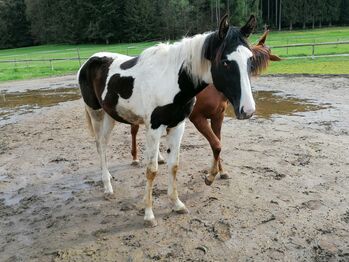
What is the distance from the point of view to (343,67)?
16.0 meters

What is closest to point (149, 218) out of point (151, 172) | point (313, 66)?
point (151, 172)

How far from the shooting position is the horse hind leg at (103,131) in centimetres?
493

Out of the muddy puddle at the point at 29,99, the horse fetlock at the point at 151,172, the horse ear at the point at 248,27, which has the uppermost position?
the horse ear at the point at 248,27

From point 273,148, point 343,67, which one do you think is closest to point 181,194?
point 273,148

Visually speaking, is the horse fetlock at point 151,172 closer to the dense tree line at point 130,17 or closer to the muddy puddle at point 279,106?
the muddy puddle at point 279,106

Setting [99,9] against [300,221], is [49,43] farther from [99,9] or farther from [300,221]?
[300,221]

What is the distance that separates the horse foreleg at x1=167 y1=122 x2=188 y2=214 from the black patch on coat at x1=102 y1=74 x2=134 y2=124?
0.65m

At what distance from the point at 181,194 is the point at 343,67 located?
13.9 m

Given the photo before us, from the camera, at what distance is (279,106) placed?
32.1 feet

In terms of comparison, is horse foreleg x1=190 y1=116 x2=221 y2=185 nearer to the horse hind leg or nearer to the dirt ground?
the dirt ground

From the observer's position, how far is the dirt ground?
140 inches

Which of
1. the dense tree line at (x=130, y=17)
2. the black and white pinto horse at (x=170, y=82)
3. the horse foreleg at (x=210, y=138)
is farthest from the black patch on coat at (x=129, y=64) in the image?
the dense tree line at (x=130, y=17)

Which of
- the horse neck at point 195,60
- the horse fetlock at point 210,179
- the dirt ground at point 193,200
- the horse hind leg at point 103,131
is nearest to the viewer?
the horse neck at point 195,60

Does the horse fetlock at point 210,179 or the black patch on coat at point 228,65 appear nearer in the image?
the black patch on coat at point 228,65
